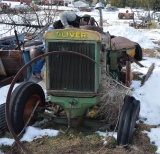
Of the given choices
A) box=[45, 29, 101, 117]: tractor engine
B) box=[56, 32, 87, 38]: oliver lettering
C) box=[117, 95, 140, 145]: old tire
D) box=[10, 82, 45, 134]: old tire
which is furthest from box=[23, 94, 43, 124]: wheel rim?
box=[117, 95, 140, 145]: old tire

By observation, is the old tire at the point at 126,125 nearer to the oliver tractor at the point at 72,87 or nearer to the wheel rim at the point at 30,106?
the oliver tractor at the point at 72,87

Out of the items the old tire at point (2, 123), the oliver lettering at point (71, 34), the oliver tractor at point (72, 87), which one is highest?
the oliver lettering at point (71, 34)

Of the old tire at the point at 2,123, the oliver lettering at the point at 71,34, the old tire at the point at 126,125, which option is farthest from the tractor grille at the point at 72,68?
the old tire at the point at 2,123

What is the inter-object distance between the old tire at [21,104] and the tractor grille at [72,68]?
0.42 m

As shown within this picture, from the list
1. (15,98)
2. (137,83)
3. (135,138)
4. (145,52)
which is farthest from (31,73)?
(145,52)

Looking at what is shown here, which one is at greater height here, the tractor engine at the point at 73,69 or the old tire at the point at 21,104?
the tractor engine at the point at 73,69

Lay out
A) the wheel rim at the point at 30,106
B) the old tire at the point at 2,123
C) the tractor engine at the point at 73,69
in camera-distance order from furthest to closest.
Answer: the wheel rim at the point at 30,106 → the old tire at the point at 2,123 → the tractor engine at the point at 73,69


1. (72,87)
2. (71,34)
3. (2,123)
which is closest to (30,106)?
(2,123)

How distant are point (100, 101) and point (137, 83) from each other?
3.05 m

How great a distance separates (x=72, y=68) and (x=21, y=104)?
88 centimetres

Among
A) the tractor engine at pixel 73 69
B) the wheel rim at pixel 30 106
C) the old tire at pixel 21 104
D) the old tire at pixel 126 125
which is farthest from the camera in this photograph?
the wheel rim at pixel 30 106

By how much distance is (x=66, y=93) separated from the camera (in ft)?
15.3

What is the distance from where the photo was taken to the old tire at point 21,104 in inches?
185

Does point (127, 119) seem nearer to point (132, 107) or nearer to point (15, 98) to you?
point (132, 107)
